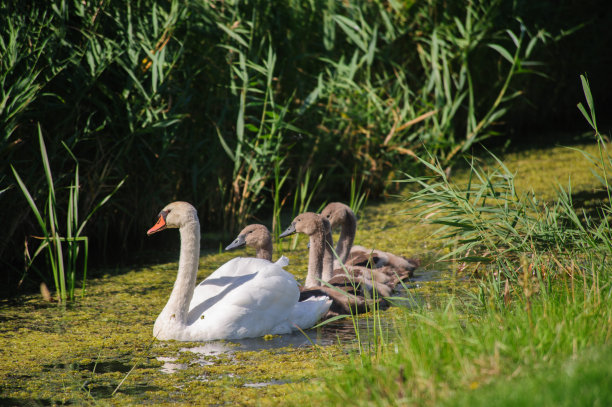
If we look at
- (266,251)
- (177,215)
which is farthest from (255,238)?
(177,215)

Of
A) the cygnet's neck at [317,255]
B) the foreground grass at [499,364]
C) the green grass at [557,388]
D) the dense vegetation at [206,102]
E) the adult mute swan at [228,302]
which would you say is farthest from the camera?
the dense vegetation at [206,102]

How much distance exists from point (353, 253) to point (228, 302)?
1.70 m

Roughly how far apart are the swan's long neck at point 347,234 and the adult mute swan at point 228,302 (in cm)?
104

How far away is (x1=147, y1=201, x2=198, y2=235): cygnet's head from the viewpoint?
5004mm

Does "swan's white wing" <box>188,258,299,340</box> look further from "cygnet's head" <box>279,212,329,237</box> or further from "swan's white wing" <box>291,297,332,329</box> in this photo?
"cygnet's head" <box>279,212,329,237</box>

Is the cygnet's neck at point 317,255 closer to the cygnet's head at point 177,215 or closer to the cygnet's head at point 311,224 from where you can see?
the cygnet's head at point 311,224

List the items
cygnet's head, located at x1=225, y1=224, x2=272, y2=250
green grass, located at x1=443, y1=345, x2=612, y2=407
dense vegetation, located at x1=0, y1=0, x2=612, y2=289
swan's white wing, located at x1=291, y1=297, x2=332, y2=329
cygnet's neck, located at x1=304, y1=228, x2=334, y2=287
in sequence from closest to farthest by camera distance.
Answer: green grass, located at x1=443, y1=345, x2=612, y2=407 → swan's white wing, located at x1=291, y1=297, x2=332, y2=329 → cygnet's neck, located at x1=304, y1=228, x2=334, y2=287 → cygnet's head, located at x1=225, y1=224, x2=272, y2=250 → dense vegetation, located at x1=0, y1=0, x2=612, y2=289

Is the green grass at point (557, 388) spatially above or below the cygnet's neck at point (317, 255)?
above

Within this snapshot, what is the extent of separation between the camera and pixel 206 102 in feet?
23.7

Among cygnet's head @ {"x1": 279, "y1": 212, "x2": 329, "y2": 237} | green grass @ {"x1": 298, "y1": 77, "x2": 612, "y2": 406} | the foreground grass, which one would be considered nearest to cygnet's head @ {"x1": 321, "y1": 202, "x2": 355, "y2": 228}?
cygnet's head @ {"x1": 279, "y1": 212, "x2": 329, "y2": 237}

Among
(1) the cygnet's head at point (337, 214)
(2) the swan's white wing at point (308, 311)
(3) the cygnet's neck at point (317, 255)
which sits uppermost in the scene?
(1) the cygnet's head at point (337, 214)

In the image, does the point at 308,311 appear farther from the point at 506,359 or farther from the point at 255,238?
the point at 506,359

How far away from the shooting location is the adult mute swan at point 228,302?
15.5 ft

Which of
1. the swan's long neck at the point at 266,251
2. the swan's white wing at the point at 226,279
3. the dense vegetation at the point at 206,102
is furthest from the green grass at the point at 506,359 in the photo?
the dense vegetation at the point at 206,102
